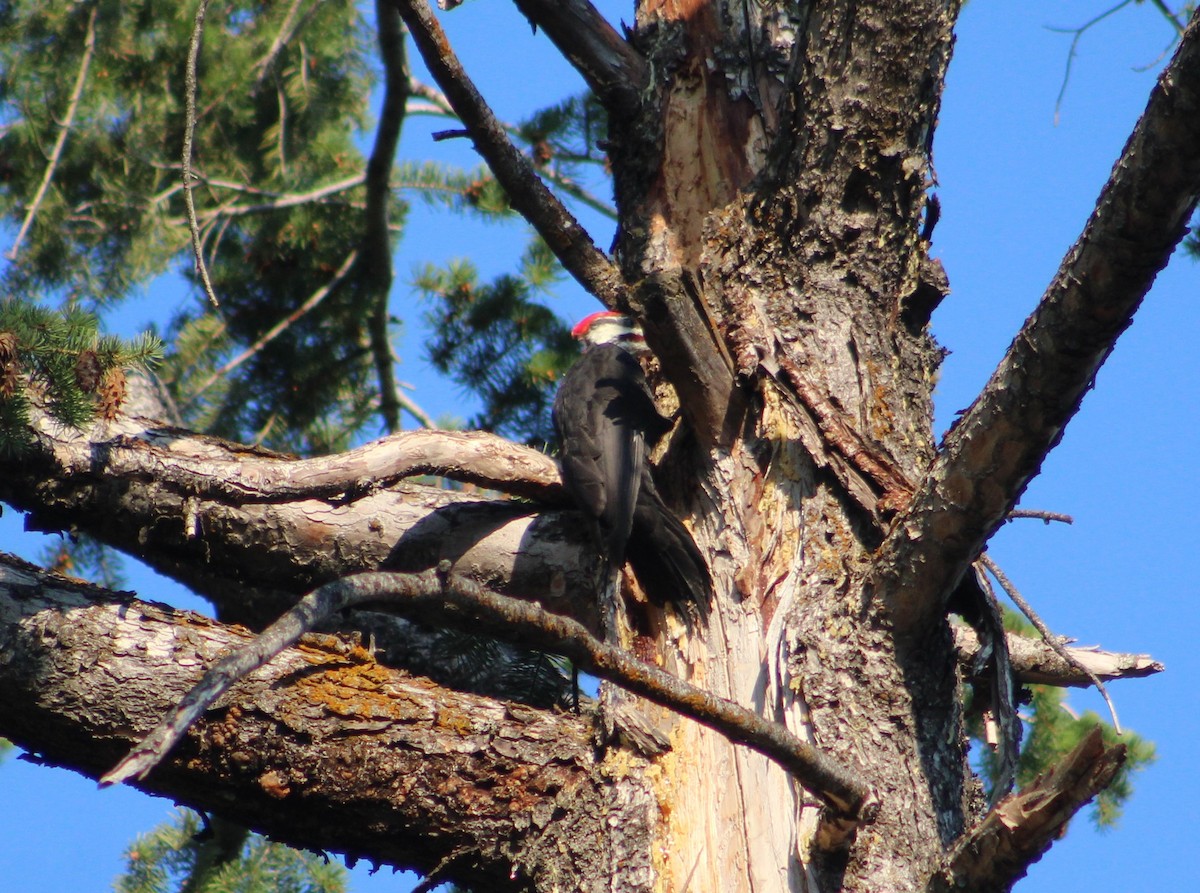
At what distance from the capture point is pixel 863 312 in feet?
8.78

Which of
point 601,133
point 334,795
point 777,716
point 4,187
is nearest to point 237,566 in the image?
point 334,795

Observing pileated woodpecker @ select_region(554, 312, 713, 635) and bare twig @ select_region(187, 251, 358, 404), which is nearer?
pileated woodpecker @ select_region(554, 312, 713, 635)

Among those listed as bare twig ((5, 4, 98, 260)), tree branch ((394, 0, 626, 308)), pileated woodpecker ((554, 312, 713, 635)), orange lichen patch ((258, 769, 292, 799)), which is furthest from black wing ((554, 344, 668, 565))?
bare twig ((5, 4, 98, 260))

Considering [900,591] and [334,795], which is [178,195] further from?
[900,591]

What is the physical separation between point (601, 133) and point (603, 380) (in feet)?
4.74

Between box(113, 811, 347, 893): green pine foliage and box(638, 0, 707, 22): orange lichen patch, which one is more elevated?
box(638, 0, 707, 22): orange lichen patch

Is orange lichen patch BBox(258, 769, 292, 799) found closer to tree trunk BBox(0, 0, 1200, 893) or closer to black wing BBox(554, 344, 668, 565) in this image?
tree trunk BBox(0, 0, 1200, 893)

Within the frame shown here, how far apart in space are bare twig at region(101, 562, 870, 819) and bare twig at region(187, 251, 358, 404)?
299 centimetres

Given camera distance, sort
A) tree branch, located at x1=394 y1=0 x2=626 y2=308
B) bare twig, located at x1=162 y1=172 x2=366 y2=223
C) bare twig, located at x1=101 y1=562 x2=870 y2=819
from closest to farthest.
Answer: bare twig, located at x1=101 y1=562 x2=870 y2=819
tree branch, located at x1=394 y1=0 x2=626 y2=308
bare twig, located at x1=162 y1=172 x2=366 y2=223

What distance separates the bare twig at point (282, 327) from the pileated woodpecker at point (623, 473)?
1140mm

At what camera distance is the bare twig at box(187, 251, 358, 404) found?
4.52 m

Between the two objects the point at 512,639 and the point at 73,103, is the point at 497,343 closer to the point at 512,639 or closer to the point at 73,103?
the point at 73,103

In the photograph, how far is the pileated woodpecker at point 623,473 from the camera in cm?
260

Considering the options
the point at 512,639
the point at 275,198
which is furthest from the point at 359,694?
the point at 275,198
